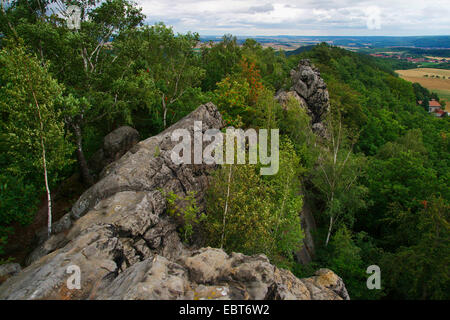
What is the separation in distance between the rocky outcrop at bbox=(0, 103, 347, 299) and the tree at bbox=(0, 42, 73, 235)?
153 inches

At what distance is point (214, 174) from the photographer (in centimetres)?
1659

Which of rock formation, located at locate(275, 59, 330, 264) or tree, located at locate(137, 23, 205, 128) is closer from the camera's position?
tree, located at locate(137, 23, 205, 128)

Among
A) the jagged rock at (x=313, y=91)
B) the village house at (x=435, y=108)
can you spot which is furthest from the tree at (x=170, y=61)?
the village house at (x=435, y=108)

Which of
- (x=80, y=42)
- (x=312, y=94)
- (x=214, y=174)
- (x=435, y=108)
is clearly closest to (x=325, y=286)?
(x=214, y=174)

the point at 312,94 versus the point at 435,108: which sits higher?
the point at 312,94

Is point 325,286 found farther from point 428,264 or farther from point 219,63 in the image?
point 219,63

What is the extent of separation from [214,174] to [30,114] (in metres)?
11.4

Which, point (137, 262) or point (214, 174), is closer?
point (137, 262)

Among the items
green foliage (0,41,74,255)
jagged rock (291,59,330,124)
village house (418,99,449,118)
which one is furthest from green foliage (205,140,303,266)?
village house (418,99,449,118)

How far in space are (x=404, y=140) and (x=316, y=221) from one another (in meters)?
30.2

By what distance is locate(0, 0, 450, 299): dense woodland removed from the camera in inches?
578

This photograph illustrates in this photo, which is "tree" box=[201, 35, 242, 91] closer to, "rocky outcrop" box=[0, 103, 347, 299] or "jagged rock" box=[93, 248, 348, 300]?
"rocky outcrop" box=[0, 103, 347, 299]

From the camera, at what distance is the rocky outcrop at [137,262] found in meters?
7.92

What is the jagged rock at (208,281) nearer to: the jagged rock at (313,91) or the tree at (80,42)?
the tree at (80,42)
